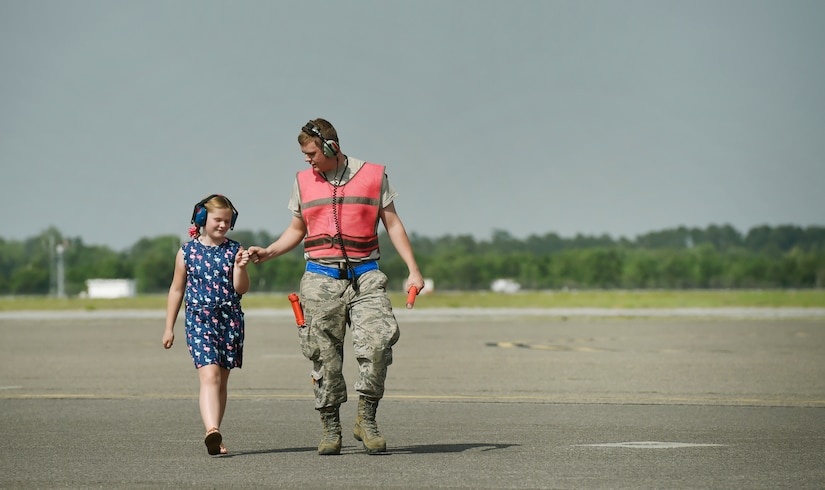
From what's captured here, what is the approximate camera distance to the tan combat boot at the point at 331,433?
29.5ft

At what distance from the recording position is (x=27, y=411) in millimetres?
12578

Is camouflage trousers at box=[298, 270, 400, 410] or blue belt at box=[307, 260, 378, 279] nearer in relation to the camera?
camouflage trousers at box=[298, 270, 400, 410]

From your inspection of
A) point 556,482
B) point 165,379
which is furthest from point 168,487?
point 165,379

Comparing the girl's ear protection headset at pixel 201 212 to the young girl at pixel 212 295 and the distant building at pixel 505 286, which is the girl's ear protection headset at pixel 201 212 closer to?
the young girl at pixel 212 295

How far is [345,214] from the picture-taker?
9.05 meters

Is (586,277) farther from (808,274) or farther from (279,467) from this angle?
(279,467)

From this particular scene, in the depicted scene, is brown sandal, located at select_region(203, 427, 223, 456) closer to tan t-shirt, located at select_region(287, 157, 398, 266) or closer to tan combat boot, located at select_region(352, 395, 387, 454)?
tan combat boot, located at select_region(352, 395, 387, 454)

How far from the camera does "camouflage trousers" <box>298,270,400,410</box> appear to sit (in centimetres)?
889

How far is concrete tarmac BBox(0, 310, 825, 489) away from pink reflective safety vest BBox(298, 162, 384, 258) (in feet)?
4.90

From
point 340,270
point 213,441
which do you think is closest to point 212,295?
point 340,270

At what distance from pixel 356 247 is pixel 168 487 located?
240 centimetres

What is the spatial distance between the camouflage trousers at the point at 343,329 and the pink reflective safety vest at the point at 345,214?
207mm

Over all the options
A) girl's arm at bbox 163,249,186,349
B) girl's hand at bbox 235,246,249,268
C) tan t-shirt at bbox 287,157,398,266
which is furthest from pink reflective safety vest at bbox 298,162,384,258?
girl's arm at bbox 163,249,186,349

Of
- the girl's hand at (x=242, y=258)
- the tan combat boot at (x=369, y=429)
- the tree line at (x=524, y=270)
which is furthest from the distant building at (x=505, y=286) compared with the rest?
the girl's hand at (x=242, y=258)
